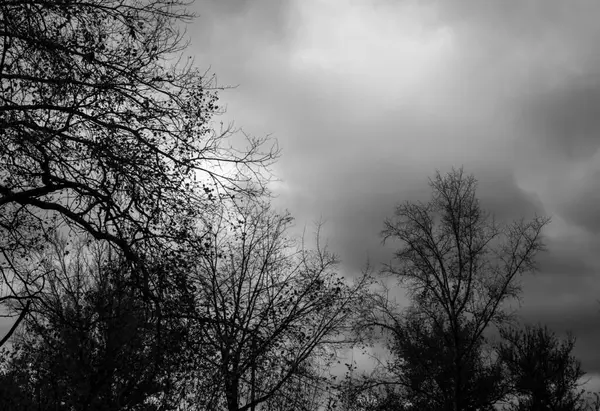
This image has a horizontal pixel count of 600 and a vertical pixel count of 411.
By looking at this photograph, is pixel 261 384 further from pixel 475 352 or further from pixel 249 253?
pixel 475 352

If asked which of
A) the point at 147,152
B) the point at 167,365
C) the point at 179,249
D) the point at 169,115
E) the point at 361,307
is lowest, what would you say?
the point at 167,365

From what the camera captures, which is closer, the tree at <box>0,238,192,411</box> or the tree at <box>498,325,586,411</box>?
the tree at <box>0,238,192,411</box>

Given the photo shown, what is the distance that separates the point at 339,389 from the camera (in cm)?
2100

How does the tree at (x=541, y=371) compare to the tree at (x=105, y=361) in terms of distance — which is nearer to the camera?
the tree at (x=105, y=361)

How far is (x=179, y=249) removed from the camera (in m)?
8.85

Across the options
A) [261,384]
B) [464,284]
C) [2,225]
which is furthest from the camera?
[464,284]

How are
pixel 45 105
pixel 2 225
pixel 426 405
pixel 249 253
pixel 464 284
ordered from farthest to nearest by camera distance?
pixel 426 405, pixel 249 253, pixel 464 284, pixel 2 225, pixel 45 105

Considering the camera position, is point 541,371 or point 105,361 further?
point 541,371

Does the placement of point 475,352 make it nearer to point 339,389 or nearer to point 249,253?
point 339,389

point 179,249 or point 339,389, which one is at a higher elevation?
point 339,389

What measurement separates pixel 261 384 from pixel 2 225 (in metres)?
13.0

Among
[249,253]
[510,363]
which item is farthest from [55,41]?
[510,363]

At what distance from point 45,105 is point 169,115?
177cm

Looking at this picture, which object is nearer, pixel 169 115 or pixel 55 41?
pixel 55 41
